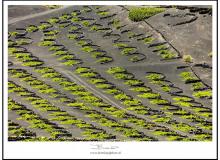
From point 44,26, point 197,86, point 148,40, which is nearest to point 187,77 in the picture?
point 197,86

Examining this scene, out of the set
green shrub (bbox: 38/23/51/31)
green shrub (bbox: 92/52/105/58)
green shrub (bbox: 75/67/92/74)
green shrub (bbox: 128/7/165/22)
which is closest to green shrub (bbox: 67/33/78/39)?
green shrub (bbox: 38/23/51/31)

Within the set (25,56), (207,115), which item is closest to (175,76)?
(207,115)

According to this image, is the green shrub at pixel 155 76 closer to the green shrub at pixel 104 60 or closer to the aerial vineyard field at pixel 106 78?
the aerial vineyard field at pixel 106 78

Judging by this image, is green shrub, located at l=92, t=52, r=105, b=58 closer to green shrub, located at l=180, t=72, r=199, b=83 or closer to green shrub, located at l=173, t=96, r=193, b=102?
green shrub, located at l=180, t=72, r=199, b=83

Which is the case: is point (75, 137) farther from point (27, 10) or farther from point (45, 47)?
point (27, 10)

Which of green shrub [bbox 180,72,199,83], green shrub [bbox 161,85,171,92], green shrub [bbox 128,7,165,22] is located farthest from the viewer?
green shrub [bbox 128,7,165,22]

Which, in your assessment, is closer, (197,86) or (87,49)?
(197,86)

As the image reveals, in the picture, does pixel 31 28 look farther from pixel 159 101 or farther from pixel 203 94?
pixel 203 94
